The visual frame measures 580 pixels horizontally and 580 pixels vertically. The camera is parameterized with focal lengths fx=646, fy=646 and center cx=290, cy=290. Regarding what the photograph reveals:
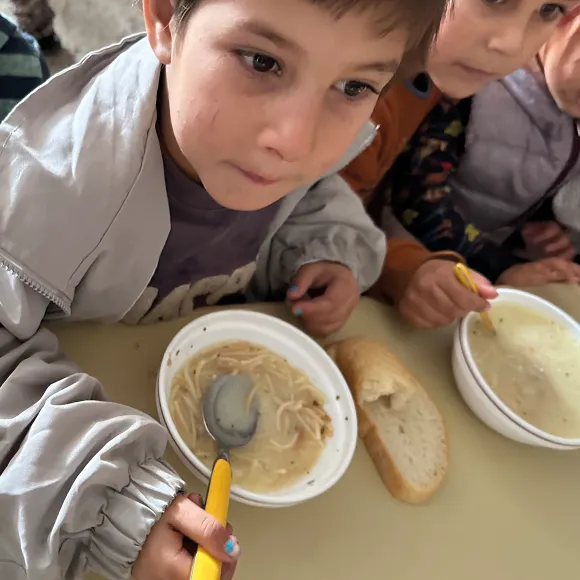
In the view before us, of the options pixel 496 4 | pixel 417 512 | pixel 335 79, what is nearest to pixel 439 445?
pixel 417 512

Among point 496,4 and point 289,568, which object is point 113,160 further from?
point 496,4

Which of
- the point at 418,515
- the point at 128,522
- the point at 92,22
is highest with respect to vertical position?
the point at 128,522

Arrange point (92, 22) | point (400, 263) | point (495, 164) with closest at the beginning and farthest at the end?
point (400, 263), point (495, 164), point (92, 22)

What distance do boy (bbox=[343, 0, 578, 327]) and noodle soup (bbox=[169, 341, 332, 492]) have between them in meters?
0.22

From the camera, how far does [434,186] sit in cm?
105

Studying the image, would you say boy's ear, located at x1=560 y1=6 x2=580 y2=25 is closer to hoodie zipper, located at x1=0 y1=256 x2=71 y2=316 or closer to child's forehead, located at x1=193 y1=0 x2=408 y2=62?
child's forehead, located at x1=193 y1=0 x2=408 y2=62

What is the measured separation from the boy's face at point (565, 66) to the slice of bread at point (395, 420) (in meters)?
0.55

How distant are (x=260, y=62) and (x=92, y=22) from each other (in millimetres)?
1441

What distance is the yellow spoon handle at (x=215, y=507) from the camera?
46 centimetres

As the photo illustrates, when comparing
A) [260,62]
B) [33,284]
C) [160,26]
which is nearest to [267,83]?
[260,62]

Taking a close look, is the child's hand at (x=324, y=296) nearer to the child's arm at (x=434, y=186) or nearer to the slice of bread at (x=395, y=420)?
the slice of bread at (x=395, y=420)

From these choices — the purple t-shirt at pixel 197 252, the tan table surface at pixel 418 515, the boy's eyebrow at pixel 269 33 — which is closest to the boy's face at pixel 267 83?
the boy's eyebrow at pixel 269 33

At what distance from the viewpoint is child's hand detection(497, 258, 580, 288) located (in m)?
1.03

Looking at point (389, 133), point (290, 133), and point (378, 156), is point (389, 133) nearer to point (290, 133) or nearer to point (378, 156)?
point (378, 156)
